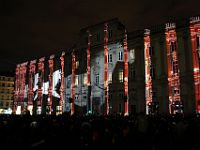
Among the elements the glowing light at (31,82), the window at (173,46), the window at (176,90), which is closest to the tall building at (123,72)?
the window at (173,46)

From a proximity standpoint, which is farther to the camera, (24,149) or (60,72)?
(60,72)

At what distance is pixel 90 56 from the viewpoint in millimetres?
49156

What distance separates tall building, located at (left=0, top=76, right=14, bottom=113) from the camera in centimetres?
10194

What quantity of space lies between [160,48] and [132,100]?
31.2ft

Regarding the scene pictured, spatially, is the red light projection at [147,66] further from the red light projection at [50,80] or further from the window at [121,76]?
the red light projection at [50,80]

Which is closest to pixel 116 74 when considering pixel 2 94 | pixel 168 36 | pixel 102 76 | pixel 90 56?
pixel 102 76

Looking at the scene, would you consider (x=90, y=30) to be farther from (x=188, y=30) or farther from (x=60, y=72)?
(x=188, y=30)

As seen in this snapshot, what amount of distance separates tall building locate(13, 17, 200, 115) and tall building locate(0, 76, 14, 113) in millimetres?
47017

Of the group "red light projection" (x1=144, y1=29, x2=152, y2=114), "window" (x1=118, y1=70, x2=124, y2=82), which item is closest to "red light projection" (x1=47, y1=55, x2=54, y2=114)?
"window" (x1=118, y1=70, x2=124, y2=82)

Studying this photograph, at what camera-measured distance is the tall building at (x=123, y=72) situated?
A: 36812mm

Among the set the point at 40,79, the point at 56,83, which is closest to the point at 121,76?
the point at 56,83

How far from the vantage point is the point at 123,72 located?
43.9m

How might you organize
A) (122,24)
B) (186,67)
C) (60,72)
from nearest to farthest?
(186,67), (122,24), (60,72)

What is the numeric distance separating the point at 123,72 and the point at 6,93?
7399 cm
